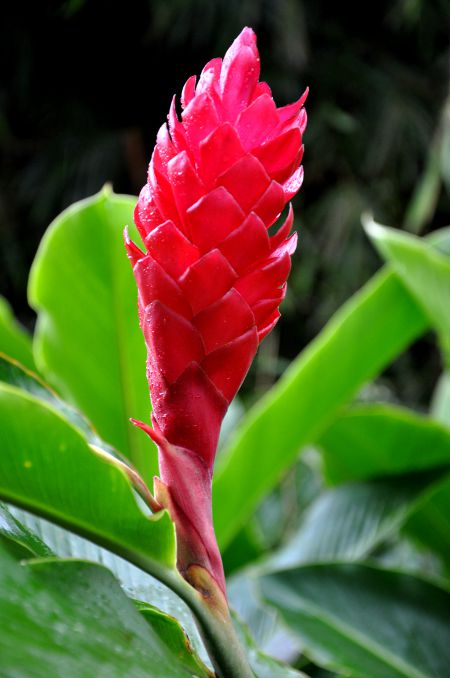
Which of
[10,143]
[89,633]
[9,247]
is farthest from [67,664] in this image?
[10,143]

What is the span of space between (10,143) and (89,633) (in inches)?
139

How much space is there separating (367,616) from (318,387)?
236 mm

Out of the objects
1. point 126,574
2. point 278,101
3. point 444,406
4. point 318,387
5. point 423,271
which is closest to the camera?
point 126,574

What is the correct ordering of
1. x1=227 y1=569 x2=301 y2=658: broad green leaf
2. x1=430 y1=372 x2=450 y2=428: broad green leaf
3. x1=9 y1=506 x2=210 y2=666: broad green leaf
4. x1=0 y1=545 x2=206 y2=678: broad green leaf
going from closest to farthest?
x1=0 y1=545 x2=206 y2=678: broad green leaf
x1=9 y1=506 x2=210 y2=666: broad green leaf
x1=227 y1=569 x2=301 y2=658: broad green leaf
x1=430 y1=372 x2=450 y2=428: broad green leaf

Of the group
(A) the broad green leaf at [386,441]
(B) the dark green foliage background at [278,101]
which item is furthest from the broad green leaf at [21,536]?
(B) the dark green foliage background at [278,101]

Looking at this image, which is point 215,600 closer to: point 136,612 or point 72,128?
point 136,612

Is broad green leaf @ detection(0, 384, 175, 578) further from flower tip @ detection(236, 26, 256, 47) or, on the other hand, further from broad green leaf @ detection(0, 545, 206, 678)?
flower tip @ detection(236, 26, 256, 47)

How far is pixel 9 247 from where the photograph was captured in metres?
3.38

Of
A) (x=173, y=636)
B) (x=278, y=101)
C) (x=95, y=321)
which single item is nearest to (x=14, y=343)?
(x=95, y=321)

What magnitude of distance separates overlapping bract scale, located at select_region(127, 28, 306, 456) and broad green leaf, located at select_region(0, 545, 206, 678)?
83mm

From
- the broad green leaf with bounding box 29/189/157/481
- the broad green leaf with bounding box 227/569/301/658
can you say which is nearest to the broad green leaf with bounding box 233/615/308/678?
the broad green leaf with bounding box 29/189/157/481

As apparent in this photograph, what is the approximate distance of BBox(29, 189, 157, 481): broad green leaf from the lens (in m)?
0.86

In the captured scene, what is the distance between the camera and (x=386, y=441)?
3.10 ft

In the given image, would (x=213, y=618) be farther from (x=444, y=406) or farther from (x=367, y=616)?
(x=444, y=406)
